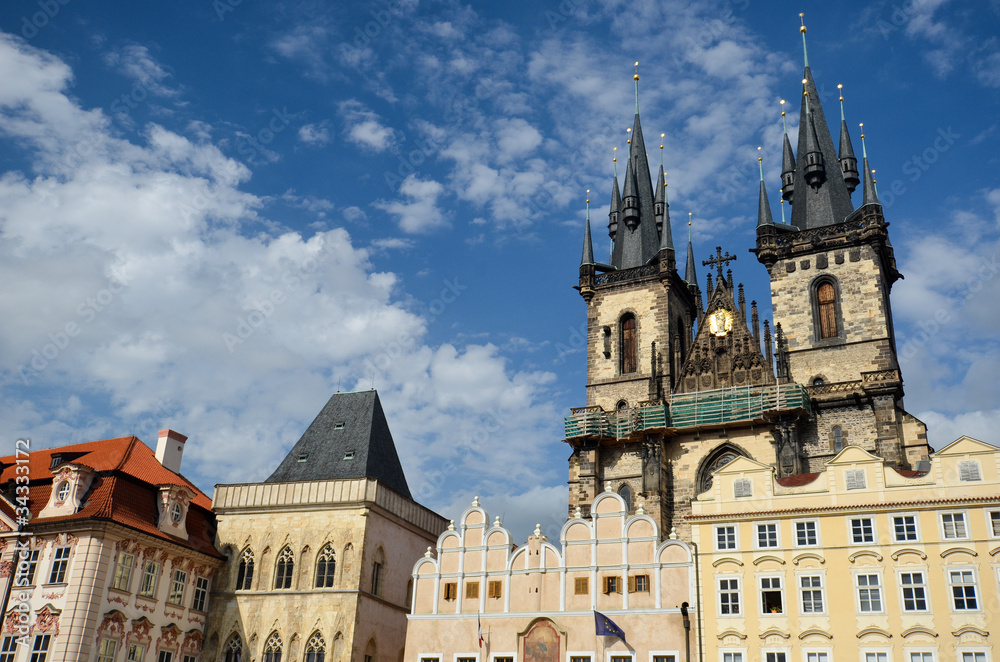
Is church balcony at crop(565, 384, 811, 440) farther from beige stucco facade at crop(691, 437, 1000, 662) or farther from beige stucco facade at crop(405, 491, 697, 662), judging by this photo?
beige stucco facade at crop(405, 491, 697, 662)

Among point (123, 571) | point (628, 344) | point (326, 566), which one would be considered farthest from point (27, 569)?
point (628, 344)

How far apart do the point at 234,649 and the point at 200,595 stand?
258cm

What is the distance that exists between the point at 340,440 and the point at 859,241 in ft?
90.9

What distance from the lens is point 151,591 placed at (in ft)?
115

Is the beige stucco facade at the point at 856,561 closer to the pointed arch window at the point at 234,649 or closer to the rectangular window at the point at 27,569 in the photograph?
the pointed arch window at the point at 234,649

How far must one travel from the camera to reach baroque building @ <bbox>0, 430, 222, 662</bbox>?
107ft

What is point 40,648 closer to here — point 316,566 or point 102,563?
point 102,563

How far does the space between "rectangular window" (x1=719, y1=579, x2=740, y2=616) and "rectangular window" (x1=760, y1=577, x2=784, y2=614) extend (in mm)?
776

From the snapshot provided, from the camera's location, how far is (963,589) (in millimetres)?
27391

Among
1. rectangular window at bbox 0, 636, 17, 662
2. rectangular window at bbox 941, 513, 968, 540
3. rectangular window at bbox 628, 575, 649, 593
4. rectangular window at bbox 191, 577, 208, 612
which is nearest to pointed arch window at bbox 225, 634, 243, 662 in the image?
rectangular window at bbox 191, 577, 208, 612

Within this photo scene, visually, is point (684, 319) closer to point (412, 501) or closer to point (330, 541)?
point (412, 501)

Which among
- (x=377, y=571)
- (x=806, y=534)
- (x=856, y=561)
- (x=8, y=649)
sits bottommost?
(x=8, y=649)

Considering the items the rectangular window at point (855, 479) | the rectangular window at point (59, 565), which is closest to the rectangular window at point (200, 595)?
the rectangular window at point (59, 565)

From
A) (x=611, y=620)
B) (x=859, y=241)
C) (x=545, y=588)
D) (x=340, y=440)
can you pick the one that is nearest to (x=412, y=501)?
(x=340, y=440)
